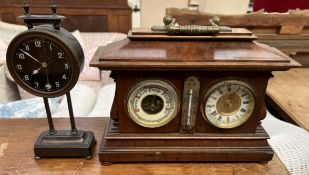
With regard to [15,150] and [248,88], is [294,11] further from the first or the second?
[15,150]

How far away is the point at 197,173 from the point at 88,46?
5.66ft

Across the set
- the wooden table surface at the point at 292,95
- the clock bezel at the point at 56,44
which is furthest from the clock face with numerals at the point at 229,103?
the wooden table surface at the point at 292,95

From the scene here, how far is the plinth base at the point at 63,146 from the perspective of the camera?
807 millimetres

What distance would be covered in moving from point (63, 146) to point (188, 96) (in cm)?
40

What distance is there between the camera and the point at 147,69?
2.25 feet

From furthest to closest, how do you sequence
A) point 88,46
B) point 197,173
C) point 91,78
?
point 88,46
point 91,78
point 197,173

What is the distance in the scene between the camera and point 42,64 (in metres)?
0.72

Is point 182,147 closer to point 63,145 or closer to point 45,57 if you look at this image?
point 63,145

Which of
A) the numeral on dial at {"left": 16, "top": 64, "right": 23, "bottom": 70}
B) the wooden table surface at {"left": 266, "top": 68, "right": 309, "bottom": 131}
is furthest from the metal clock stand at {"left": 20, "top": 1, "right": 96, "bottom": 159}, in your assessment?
the wooden table surface at {"left": 266, "top": 68, "right": 309, "bottom": 131}

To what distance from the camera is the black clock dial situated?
27.5 inches

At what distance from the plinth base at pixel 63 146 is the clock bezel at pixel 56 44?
15 cm

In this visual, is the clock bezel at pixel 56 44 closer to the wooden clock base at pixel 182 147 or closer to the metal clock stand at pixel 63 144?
the metal clock stand at pixel 63 144

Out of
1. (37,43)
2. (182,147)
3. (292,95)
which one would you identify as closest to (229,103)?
(182,147)

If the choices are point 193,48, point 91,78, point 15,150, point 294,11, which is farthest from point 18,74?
point 294,11
